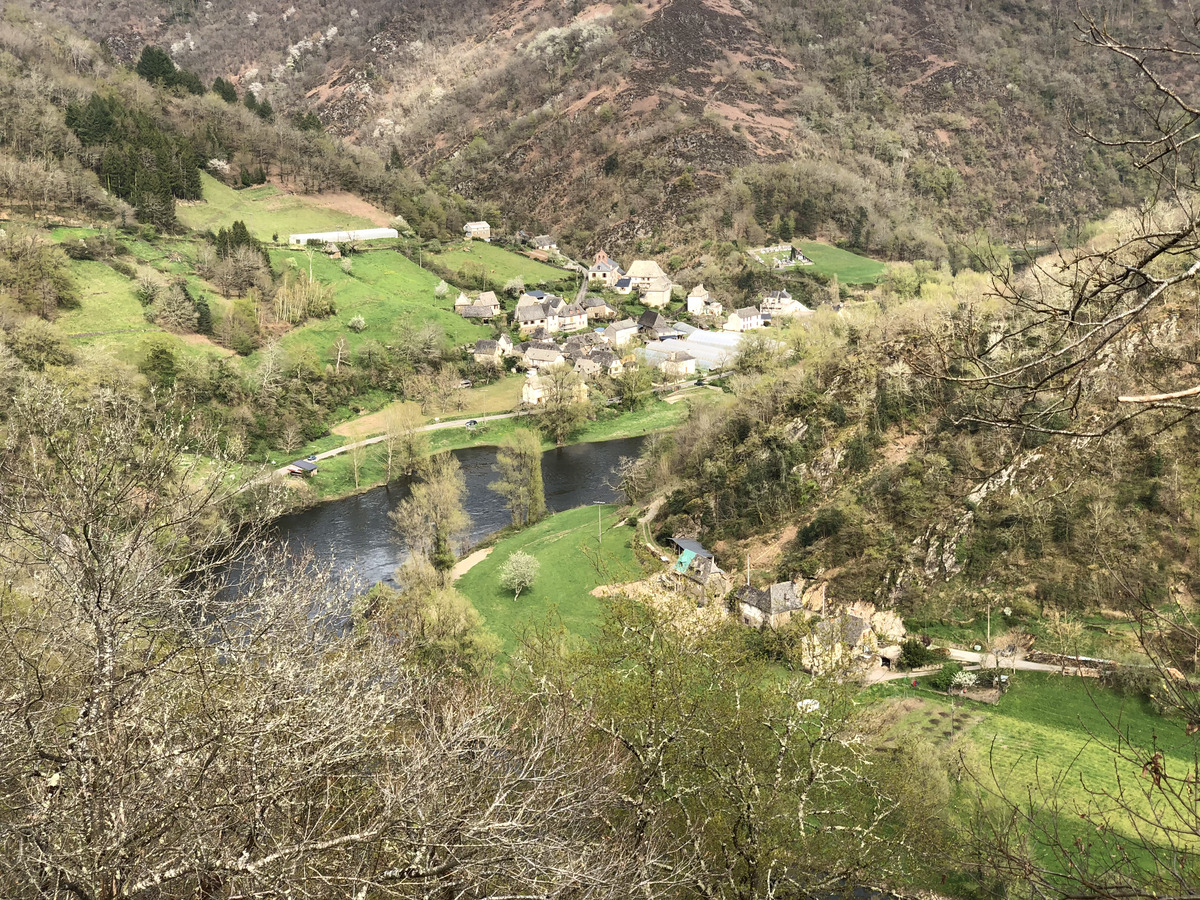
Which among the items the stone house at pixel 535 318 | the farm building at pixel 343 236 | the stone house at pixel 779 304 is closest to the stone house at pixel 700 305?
the stone house at pixel 779 304

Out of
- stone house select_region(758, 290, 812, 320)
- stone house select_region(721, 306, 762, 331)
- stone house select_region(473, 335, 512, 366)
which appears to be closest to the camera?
stone house select_region(473, 335, 512, 366)

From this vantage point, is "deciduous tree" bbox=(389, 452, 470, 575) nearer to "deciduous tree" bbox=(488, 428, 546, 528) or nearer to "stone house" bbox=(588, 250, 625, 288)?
"deciduous tree" bbox=(488, 428, 546, 528)

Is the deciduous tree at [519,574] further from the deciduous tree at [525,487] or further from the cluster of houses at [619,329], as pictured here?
the cluster of houses at [619,329]

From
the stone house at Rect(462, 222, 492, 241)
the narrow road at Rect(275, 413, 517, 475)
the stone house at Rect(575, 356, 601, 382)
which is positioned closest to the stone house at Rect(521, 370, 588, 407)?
the narrow road at Rect(275, 413, 517, 475)

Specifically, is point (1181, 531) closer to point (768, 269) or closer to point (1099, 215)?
point (768, 269)

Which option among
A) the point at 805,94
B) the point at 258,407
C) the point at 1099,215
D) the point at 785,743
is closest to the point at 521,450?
the point at 258,407

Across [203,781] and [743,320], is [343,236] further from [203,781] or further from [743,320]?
[203,781]
